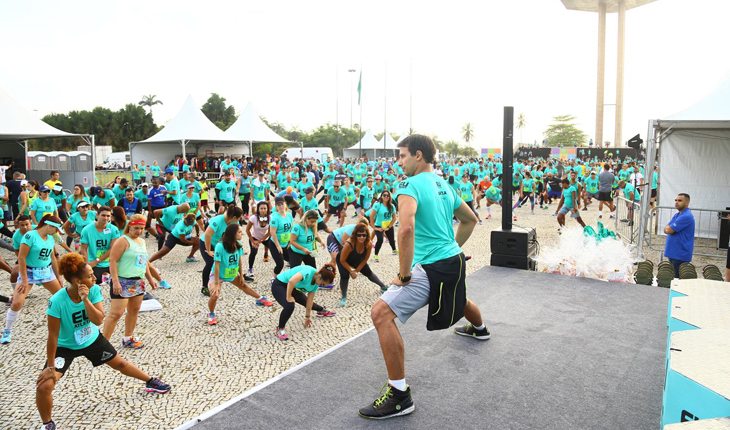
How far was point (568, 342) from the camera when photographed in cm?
408

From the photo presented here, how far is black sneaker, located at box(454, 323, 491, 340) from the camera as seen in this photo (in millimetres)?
4164

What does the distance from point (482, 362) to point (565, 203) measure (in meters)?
9.44

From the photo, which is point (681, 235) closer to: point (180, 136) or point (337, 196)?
point (337, 196)

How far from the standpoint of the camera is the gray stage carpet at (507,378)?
3.00m

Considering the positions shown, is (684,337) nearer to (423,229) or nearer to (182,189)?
(423,229)

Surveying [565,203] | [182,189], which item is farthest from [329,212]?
[565,203]

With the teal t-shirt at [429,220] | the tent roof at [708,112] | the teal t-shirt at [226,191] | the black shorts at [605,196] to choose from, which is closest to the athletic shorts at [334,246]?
the teal t-shirt at [429,220]

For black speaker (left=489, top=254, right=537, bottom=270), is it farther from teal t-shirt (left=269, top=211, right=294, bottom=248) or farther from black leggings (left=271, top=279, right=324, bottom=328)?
teal t-shirt (left=269, top=211, right=294, bottom=248)

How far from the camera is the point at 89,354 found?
370 centimetres

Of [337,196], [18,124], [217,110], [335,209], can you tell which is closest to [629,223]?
[337,196]

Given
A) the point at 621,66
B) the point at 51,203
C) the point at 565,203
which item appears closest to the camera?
the point at 51,203

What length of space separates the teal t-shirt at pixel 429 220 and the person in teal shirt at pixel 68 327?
7.60ft

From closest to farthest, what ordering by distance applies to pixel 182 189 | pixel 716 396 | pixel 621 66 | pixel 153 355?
pixel 716 396 → pixel 153 355 → pixel 182 189 → pixel 621 66

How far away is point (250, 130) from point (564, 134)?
80.5m
